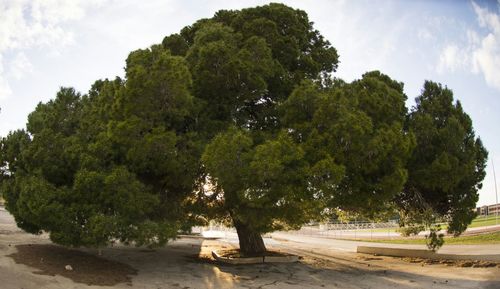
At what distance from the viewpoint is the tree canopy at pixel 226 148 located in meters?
12.1

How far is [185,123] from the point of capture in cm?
1426

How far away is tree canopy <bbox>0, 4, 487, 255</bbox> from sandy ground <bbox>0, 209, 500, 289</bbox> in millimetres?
1022

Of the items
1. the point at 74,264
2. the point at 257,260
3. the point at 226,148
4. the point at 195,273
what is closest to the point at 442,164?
the point at 257,260

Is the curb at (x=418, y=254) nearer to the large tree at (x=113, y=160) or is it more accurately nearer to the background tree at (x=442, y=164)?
the background tree at (x=442, y=164)

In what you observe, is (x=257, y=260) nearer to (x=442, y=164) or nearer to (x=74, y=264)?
(x=74, y=264)

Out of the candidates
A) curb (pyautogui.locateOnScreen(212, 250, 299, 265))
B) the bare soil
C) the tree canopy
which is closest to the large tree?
the tree canopy

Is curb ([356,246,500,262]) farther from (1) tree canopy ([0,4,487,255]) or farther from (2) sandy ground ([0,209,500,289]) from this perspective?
(1) tree canopy ([0,4,487,255])

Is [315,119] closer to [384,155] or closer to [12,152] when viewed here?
[384,155]

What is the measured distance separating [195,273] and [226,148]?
420 cm

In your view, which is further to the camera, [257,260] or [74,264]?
[257,260]

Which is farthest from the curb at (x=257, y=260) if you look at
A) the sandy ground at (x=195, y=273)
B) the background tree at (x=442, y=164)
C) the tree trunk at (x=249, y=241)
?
the background tree at (x=442, y=164)

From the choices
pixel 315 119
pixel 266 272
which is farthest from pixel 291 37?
pixel 266 272

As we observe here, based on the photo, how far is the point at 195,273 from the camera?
13.5 metres

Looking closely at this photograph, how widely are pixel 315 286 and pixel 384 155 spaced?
4240mm
